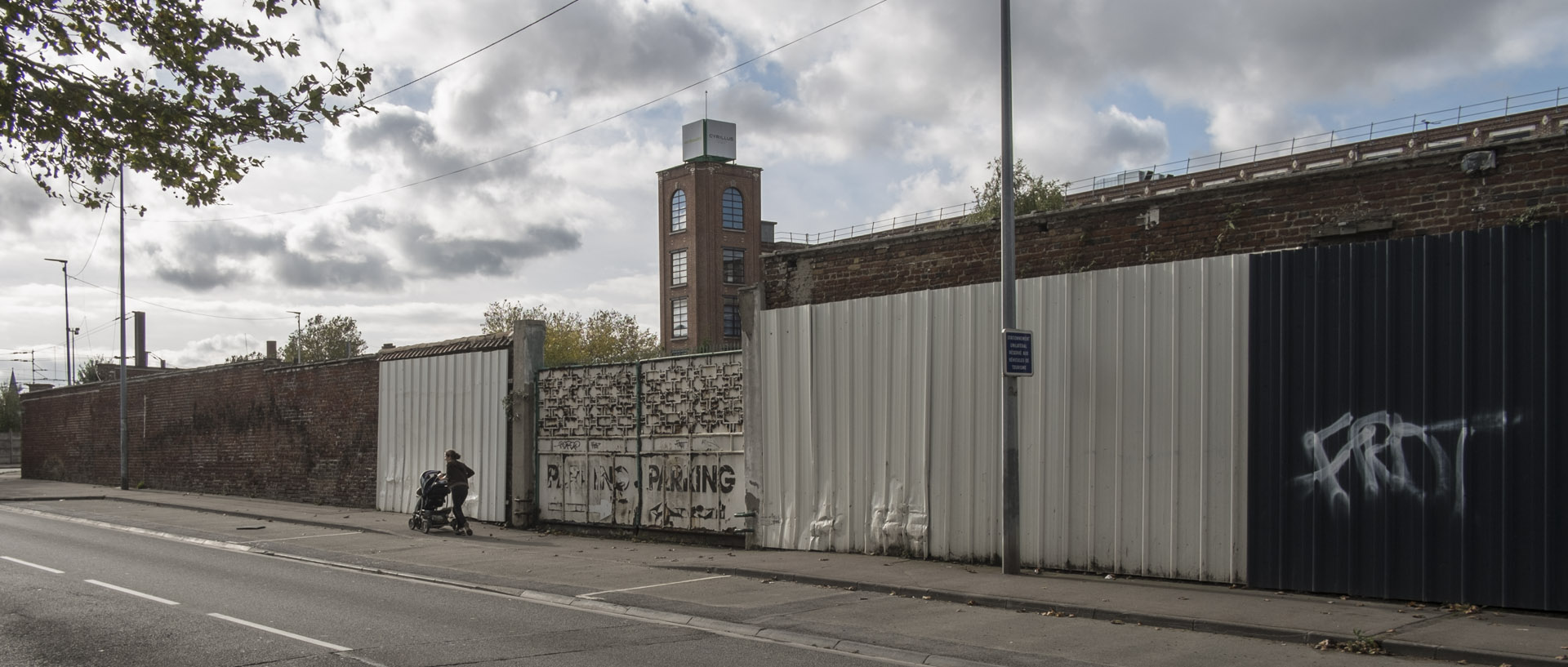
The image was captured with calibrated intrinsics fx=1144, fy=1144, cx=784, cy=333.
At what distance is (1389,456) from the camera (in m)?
10.5

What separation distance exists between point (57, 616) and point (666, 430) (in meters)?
8.72

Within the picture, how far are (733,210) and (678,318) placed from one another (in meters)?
8.00

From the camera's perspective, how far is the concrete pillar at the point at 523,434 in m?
20.3

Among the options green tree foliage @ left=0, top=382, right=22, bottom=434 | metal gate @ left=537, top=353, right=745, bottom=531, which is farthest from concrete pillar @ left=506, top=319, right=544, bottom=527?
green tree foliage @ left=0, top=382, right=22, bottom=434

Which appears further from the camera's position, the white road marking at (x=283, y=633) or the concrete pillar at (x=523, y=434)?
the concrete pillar at (x=523, y=434)

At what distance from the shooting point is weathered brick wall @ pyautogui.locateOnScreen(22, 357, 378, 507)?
2541 cm

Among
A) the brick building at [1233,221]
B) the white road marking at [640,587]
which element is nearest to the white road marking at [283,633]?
the white road marking at [640,587]

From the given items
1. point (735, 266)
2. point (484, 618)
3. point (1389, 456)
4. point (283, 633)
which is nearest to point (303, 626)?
point (283, 633)

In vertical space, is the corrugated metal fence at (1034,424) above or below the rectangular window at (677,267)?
below

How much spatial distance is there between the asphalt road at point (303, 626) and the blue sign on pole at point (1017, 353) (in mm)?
4456

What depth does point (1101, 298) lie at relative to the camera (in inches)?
495

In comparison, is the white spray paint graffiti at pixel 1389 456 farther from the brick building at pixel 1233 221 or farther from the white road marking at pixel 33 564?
the white road marking at pixel 33 564

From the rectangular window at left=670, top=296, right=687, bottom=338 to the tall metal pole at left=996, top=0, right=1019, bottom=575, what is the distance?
6227 cm

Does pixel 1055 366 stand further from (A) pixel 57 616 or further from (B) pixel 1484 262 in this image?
(A) pixel 57 616
